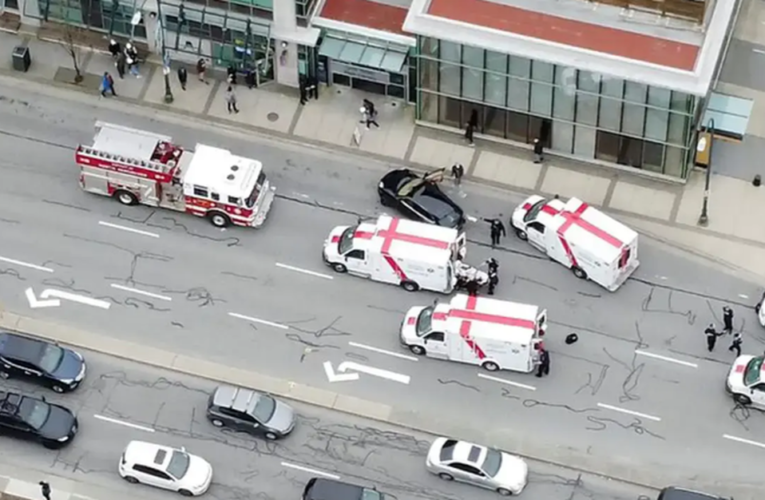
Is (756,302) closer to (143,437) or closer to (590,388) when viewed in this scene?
(590,388)

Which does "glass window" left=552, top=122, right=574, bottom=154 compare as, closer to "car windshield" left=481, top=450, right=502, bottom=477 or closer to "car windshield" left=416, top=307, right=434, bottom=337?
"car windshield" left=416, top=307, right=434, bottom=337

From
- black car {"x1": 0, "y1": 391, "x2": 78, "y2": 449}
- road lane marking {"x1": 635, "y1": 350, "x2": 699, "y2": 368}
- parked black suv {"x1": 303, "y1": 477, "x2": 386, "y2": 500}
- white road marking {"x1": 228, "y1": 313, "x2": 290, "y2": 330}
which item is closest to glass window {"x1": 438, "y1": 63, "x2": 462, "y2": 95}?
→ white road marking {"x1": 228, "y1": 313, "x2": 290, "y2": 330}

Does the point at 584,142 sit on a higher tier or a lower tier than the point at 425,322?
higher

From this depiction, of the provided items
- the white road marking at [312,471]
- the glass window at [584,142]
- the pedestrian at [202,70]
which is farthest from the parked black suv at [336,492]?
the pedestrian at [202,70]

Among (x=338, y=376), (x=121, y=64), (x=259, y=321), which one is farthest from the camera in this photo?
(x=121, y=64)

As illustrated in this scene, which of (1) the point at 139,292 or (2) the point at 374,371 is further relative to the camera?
(1) the point at 139,292

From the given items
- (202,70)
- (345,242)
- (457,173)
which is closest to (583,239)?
(457,173)

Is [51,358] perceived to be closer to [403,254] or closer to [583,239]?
[403,254]
